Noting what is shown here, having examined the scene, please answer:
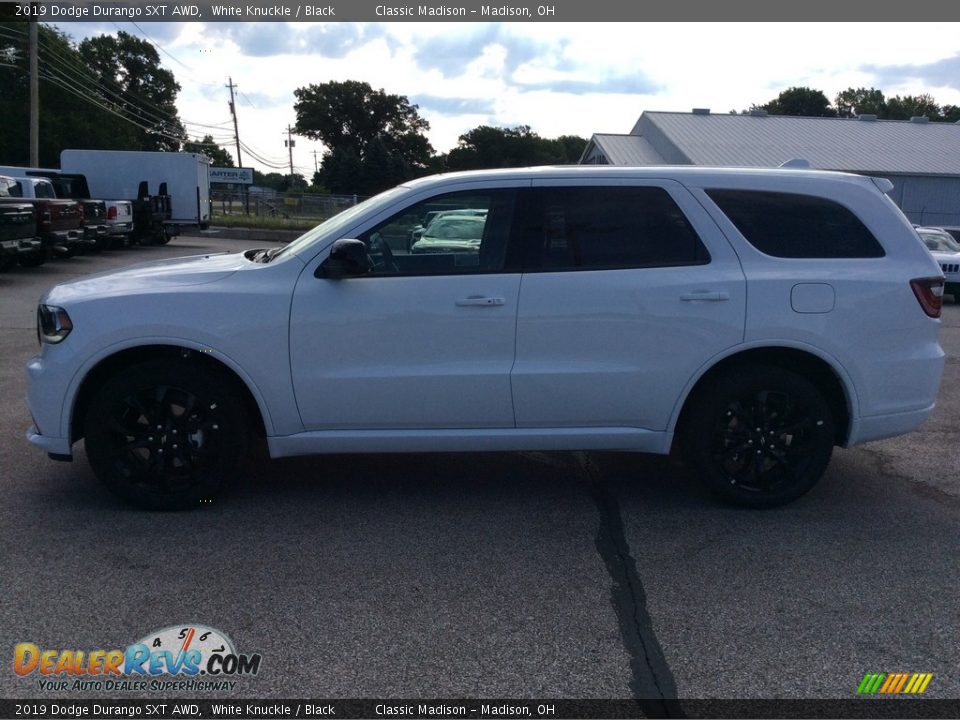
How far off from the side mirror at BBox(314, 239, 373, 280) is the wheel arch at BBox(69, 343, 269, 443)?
0.73 metres

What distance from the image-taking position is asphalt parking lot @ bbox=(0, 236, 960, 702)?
3477 millimetres

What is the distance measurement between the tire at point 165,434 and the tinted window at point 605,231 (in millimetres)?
1882

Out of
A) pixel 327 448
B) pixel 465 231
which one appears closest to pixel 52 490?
pixel 327 448

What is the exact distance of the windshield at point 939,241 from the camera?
61.2ft

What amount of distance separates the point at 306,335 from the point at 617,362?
1.68m

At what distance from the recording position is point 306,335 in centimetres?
490

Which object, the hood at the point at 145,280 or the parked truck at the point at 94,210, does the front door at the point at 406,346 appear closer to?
the hood at the point at 145,280

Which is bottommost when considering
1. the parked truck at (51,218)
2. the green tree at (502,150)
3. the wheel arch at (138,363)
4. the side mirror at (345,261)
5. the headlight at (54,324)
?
the wheel arch at (138,363)

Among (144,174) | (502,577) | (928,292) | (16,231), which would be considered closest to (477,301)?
(502,577)

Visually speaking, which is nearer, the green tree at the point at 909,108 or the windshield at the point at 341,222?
the windshield at the point at 341,222

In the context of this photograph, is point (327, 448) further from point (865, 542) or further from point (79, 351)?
point (865, 542)

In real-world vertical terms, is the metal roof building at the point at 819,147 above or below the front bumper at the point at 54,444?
above

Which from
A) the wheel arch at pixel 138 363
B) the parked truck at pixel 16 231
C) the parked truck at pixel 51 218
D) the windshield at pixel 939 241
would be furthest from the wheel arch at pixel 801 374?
the parked truck at pixel 51 218

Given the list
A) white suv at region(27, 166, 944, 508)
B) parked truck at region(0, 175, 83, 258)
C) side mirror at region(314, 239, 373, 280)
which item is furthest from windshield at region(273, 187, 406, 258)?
parked truck at region(0, 175, 83, 258)
